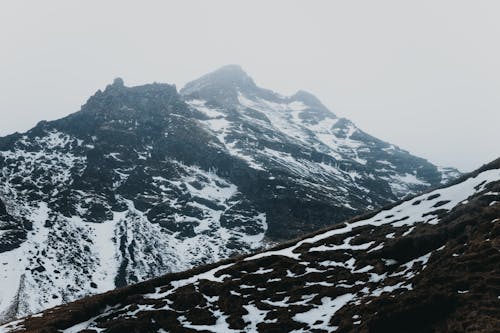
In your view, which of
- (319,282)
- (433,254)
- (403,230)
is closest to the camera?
(433,254)

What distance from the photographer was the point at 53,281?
166 m

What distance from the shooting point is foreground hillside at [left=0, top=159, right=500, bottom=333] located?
33156mm

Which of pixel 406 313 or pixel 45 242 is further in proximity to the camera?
pixel 45 242

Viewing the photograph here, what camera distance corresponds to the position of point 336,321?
125 feet

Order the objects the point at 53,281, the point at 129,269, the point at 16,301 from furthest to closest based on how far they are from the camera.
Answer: the point at 129,269 → the point at 53,281 → the point at 16,301

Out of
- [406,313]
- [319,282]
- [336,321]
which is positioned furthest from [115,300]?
[406,313]

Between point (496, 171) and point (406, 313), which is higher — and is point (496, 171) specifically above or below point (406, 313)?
above

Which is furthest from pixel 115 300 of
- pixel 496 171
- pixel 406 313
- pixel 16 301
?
pixel 16 301

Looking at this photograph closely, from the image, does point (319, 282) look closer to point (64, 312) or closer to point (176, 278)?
point (176, 278)

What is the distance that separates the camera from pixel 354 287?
44875 mm

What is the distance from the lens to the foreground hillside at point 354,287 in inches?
1305

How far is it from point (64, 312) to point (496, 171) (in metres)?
56.5

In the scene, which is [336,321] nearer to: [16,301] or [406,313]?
[406,313]

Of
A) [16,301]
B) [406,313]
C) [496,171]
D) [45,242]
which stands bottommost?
[16,301]
